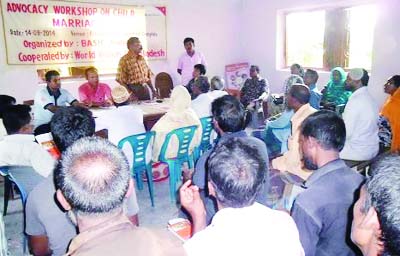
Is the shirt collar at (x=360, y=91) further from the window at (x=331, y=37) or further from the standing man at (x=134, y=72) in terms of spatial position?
the window at (x=331, y=37)

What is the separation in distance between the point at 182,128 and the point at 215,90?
135cm

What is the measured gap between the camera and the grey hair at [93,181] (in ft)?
3.27

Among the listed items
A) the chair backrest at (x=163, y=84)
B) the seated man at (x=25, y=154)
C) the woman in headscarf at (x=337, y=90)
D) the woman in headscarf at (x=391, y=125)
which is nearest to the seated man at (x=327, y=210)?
the seated man at (x=25, y=154)

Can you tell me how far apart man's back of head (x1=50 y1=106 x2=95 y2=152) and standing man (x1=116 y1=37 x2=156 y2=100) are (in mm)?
3448

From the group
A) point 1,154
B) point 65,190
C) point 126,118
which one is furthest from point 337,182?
point 126,118

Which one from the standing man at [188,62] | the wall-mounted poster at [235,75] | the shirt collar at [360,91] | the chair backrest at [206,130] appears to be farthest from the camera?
the wall-mounted poster at [235,75]

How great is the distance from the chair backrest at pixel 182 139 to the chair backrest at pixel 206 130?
363 millimetres

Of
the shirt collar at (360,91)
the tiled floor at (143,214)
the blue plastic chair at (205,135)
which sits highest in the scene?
the shirt collar at (360,91)

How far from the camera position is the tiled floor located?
9.52 feet

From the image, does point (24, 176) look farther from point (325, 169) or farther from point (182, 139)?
point (325, 169)

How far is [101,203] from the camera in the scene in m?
1.00

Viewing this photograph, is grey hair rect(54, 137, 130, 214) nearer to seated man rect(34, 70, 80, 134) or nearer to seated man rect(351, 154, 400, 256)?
seated man rect(351, 154, 400, 256)

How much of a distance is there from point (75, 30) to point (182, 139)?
3676mm

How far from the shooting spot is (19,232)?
3.01m
